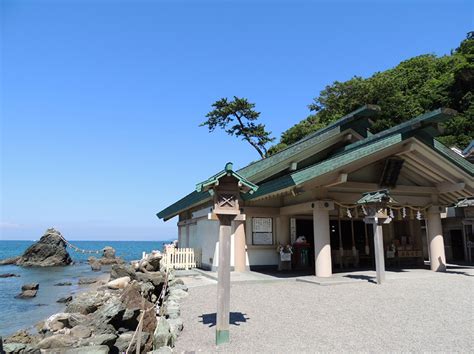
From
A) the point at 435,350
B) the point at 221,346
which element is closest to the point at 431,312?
the point at 435,350

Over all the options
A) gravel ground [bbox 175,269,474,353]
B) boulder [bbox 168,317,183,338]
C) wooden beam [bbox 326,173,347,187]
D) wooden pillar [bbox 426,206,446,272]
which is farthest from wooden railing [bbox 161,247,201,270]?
wooden pillar [bbox 426,206,446,272]

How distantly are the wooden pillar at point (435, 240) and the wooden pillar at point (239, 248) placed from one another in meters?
7.69

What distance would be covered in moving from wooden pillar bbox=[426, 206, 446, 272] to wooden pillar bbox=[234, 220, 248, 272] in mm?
7688

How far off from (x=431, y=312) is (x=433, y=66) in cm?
4218

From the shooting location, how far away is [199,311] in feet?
26.1

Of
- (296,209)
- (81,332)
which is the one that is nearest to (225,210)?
(81,332)

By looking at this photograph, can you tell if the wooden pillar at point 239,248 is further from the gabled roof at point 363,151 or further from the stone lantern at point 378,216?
the stone lantern at point 378,216

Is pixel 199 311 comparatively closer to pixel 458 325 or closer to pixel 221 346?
pixel 221 346

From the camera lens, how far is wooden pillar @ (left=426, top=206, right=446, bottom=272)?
14.2m

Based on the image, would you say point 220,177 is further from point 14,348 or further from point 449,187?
point 449,187

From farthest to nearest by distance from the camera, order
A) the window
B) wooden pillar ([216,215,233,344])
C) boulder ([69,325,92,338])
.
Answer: the window < boulder ([69,325,92,338]) < wooden pillar ([216,215,233,344])

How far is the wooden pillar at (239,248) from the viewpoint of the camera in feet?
46.6

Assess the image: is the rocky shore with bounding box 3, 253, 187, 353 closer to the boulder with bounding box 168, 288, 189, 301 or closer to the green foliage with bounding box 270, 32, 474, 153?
→ the boulder with bounding box 168, 288, 189, 301

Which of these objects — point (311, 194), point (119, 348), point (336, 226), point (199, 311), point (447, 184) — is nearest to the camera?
point (119, 348)
